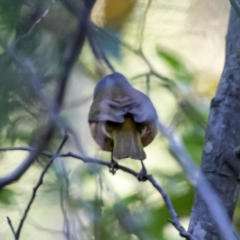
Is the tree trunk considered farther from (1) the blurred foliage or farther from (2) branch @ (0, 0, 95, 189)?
(2) branch @ (0, 0, 95, 189)

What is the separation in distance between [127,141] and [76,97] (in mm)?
1003

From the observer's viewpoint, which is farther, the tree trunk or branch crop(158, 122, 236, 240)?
the tree trunk

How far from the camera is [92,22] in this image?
108 cm

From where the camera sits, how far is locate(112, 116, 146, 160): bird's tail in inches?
78.6

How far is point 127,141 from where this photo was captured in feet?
7.09

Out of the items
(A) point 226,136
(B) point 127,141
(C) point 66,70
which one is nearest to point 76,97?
(C) point 66,70

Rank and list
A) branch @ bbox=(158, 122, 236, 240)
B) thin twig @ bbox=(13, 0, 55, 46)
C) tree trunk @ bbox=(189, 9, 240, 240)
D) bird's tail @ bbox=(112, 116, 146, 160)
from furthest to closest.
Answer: bird's tail @ bbox=(112, 116, 146, 160) < tree trunk @ bbox=(189, 9, 240, 240) < thin twig @ bbox=(13, 0, 55, 46) < branch @ bbox=(158, 122, 236, 240)

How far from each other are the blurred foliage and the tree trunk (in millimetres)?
180

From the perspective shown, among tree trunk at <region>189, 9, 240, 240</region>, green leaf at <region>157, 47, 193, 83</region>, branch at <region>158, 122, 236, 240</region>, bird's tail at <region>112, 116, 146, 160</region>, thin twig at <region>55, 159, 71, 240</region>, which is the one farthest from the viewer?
bird's tail at <region>112, 116, 146, 160</region>

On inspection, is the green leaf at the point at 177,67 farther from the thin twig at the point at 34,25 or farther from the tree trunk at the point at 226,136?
the thin twig at the point at 34,25

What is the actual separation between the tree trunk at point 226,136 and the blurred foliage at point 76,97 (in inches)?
7.1

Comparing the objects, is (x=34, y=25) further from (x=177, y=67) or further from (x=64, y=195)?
(x=177, y=67)

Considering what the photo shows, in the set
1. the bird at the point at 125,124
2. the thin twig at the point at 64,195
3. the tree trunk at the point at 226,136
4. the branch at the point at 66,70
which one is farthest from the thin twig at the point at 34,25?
the tree trunk at the point at 226,136

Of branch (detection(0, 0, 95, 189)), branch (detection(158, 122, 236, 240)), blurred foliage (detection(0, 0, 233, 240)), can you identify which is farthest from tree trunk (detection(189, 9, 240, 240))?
branch (detection(0, 0, 95, 189))
